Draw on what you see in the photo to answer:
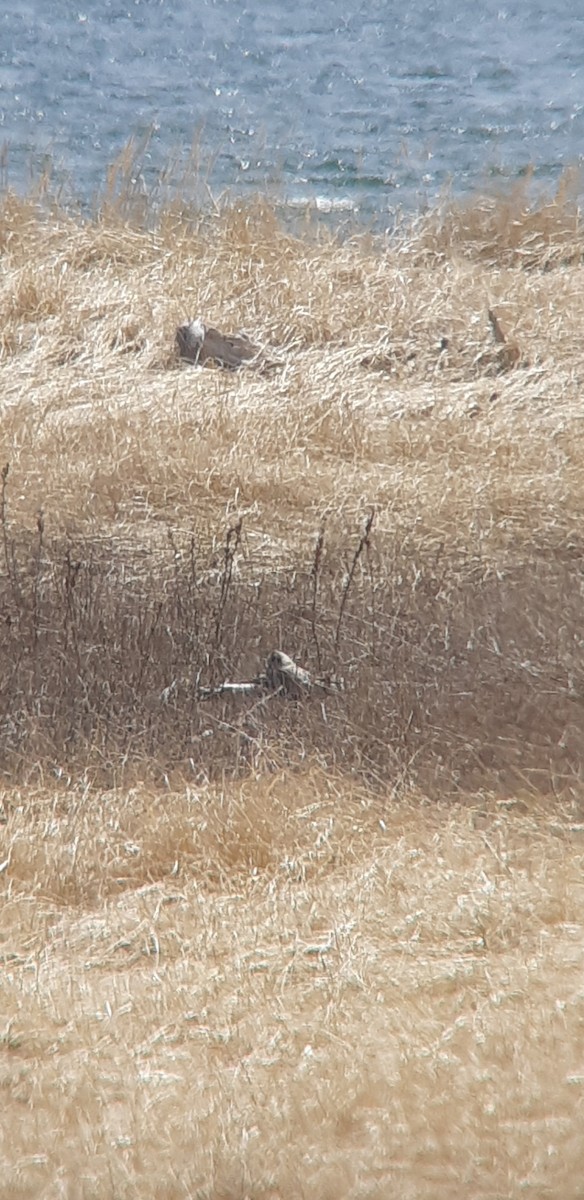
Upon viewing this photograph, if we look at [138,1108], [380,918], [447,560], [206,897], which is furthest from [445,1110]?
[447,560]

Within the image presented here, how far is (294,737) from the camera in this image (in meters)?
3.00

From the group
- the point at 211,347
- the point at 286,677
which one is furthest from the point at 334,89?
the point at 286,677

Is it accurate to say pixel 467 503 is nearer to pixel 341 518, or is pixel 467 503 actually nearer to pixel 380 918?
pixel 341 518

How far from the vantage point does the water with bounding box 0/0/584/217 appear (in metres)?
6.51

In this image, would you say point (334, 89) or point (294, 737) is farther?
point (334, 89)

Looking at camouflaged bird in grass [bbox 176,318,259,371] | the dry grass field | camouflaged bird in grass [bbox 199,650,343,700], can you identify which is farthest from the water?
camouflaged bird in grass [bbox 199,650,343,700]

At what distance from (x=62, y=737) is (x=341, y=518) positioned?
98 centimetres

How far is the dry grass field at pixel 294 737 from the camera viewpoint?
4.90 ft

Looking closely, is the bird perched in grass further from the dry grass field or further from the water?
the water

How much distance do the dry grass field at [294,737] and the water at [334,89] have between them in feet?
3.24

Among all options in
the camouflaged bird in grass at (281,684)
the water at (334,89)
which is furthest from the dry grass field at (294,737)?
the water at (334,89)

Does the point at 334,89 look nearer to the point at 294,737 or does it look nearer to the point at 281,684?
the point at 281,684

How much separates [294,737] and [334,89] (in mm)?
4491

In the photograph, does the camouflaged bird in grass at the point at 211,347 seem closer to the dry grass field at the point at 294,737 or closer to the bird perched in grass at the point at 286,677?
the dry grass field at the point at 294,737
